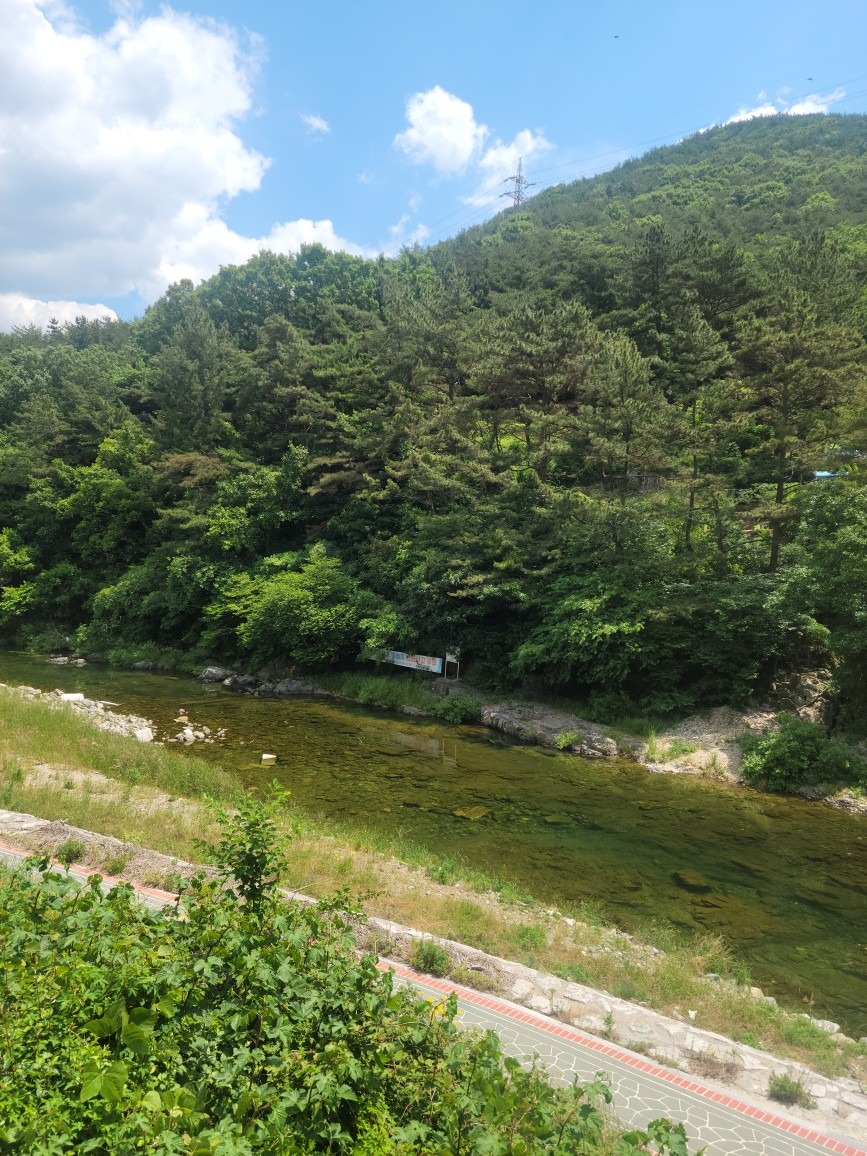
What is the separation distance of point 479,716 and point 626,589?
23.1 ft

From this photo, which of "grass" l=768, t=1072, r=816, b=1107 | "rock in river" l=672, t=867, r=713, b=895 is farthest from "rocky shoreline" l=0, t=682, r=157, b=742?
"grass" l=768, t=1072, r=816, b=1107

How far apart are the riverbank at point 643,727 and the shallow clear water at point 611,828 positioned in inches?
27.0

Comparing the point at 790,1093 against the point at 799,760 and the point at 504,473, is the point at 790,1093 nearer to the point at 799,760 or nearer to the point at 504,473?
the point at 799,760

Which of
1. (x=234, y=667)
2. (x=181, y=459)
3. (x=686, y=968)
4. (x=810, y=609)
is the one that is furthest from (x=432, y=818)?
(x=181, y=459)

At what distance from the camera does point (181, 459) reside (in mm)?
36188

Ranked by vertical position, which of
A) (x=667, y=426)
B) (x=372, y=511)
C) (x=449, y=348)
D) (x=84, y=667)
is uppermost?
(x=449, y=348)

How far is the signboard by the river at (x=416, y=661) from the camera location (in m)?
26.1

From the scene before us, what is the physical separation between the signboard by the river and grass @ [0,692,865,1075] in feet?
38.7

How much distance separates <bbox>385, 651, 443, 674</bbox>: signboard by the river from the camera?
2612 centimetres

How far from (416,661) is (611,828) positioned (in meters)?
13.4

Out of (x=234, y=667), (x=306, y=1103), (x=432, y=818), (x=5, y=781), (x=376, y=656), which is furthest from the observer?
(x=234, y=667)

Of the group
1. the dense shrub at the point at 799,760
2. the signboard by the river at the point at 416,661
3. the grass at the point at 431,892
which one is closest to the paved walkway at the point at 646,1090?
the grass at the point at 431,892

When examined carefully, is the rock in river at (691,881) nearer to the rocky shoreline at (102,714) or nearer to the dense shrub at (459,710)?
the dense shrub at (459,710)

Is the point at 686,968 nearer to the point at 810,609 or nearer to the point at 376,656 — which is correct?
the point at 810,609
